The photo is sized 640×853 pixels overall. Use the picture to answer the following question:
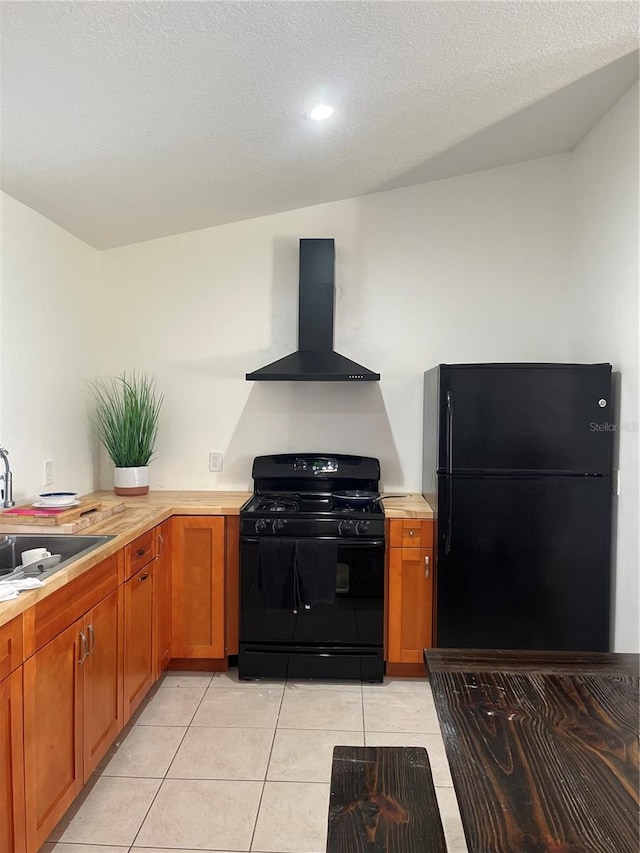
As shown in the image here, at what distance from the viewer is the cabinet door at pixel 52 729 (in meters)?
1.64

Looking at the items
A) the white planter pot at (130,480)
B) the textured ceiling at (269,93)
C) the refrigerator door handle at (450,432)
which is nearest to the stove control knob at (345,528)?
the refrigerator door handle at (450,432)

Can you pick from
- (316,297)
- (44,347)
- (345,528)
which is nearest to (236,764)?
(345,528)

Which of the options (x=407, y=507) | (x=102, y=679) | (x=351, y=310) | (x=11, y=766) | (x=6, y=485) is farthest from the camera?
(x=351, y=310)

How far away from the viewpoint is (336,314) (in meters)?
3.58

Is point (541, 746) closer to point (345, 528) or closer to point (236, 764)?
point (236, 764)

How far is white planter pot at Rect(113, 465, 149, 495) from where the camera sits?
337cm

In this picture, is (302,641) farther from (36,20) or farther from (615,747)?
(36,20)

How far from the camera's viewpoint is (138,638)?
2.56m

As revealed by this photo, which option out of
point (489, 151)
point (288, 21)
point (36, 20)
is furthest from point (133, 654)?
point (489, 151)

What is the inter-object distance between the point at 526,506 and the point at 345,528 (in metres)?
0.88

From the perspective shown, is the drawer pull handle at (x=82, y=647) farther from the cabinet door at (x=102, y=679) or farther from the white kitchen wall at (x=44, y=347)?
the white kitchen wall at (x=44, y=347)

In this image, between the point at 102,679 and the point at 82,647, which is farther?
the point at 102,679

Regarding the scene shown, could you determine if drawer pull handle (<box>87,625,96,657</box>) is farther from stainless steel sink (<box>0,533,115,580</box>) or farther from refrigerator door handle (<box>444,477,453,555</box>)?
refrigerator door handle (<box>444,477,453,555</box>)

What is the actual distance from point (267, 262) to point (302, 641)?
2.19m
